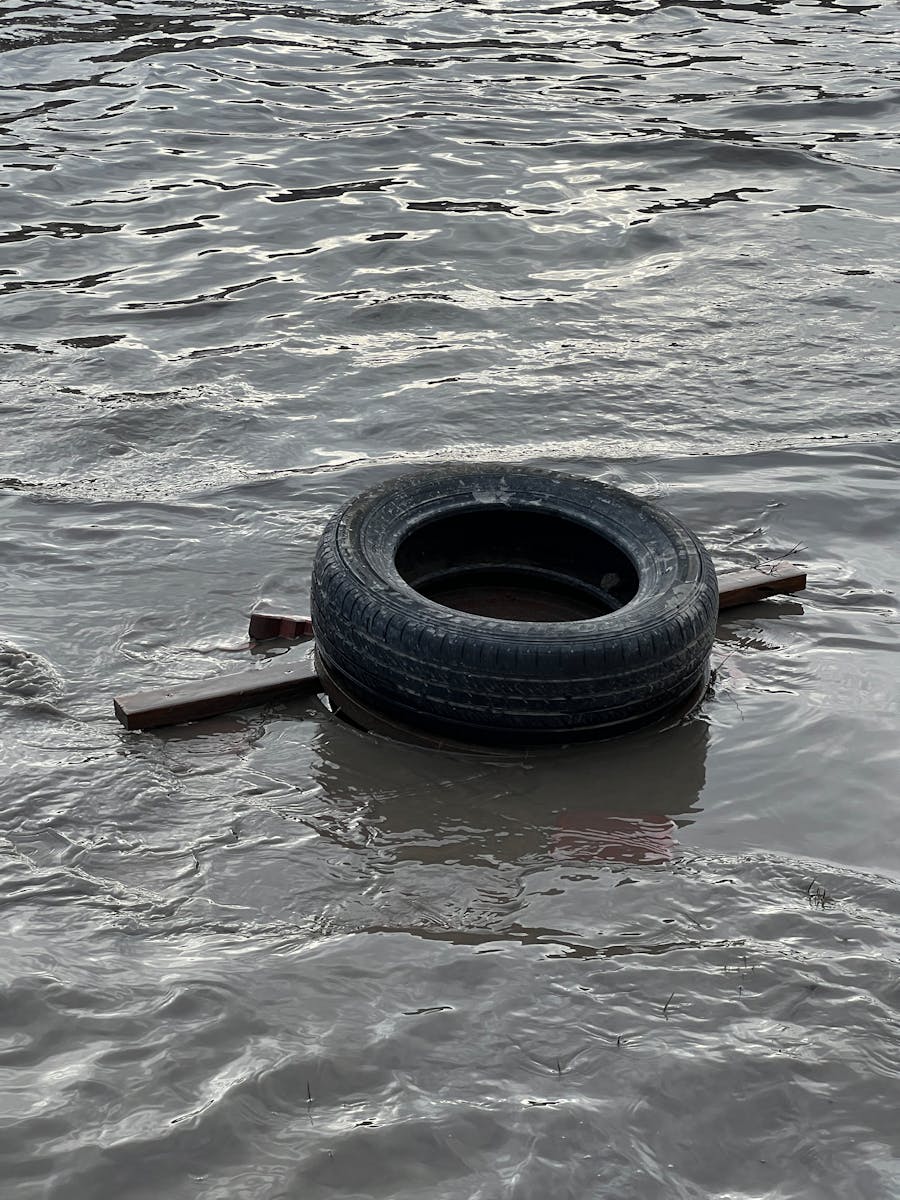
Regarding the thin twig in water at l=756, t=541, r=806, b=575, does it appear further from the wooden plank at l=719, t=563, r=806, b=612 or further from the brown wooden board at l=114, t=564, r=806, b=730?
the brown wooden board at l=114, t=564, r=806, b=730

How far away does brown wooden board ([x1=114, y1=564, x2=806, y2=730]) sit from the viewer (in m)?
4.85

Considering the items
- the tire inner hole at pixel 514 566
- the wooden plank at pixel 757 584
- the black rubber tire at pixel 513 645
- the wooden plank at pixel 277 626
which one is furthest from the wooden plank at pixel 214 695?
the wooden plank at pixel 757 584

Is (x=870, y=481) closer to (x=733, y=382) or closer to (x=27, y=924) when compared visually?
(x=733, y=382)

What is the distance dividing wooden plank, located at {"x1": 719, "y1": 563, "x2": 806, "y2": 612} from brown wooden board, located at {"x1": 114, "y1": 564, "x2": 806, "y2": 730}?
14 mm

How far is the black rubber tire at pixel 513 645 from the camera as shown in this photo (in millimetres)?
4633

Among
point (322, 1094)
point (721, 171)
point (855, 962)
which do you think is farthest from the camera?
point (721, 171)

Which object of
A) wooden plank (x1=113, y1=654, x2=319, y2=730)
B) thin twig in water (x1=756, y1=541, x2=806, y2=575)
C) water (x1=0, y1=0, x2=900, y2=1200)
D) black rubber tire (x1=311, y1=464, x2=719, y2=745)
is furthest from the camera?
thin twig in water (x1=756, y1=541, x2=806, y2=575)

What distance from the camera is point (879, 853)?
428 cm

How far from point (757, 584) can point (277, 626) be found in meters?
2.08

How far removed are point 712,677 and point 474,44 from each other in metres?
11.8

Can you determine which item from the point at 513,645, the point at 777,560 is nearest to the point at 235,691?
the point at 513,645

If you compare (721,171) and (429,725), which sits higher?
(721,171)

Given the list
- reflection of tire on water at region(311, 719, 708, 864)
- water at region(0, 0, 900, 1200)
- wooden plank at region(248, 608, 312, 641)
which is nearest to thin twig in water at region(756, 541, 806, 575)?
water at region(0, 0, 900, 1200)

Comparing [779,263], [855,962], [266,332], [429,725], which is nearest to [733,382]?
[779,263]
